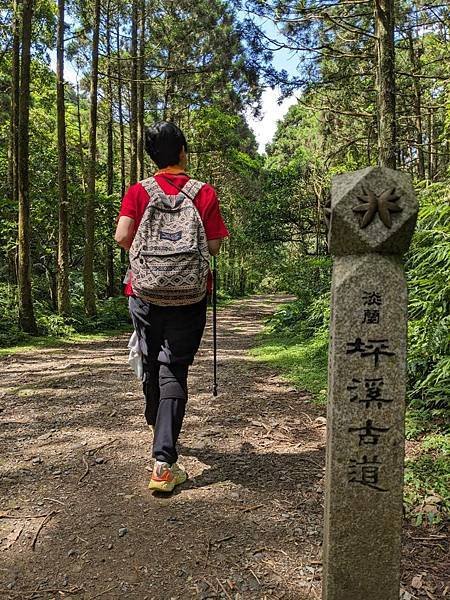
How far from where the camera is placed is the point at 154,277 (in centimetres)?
296

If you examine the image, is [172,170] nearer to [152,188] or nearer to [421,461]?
[152,188]

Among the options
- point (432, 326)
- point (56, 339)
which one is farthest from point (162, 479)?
point (56, 339)

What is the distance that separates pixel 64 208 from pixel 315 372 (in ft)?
25.3

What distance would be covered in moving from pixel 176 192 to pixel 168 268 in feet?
1.69

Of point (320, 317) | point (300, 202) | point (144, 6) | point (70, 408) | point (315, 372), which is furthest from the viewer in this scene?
point (300, 202)

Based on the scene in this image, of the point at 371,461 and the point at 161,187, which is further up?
the point at 161,187

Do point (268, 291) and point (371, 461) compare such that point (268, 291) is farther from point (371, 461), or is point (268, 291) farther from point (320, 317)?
point (371, 461)

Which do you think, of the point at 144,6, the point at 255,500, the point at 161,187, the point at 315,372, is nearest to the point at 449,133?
the point at 315,372

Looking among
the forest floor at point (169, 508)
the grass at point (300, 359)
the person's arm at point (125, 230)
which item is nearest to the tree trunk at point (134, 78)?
the grass at point (300, 359)

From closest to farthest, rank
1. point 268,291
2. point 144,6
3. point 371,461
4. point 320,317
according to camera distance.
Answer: point 371,461 < point 320,317 < point 144,6 < point 268,291

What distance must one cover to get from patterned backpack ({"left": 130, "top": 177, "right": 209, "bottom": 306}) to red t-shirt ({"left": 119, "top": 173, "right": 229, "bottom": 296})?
6 cm

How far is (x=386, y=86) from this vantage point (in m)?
6.32

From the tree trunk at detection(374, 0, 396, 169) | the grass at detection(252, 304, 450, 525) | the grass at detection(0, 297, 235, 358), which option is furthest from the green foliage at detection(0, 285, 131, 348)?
the tree trunk at detection(374, 0, 396, 169)

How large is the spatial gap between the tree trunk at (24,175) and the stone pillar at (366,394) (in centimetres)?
929
